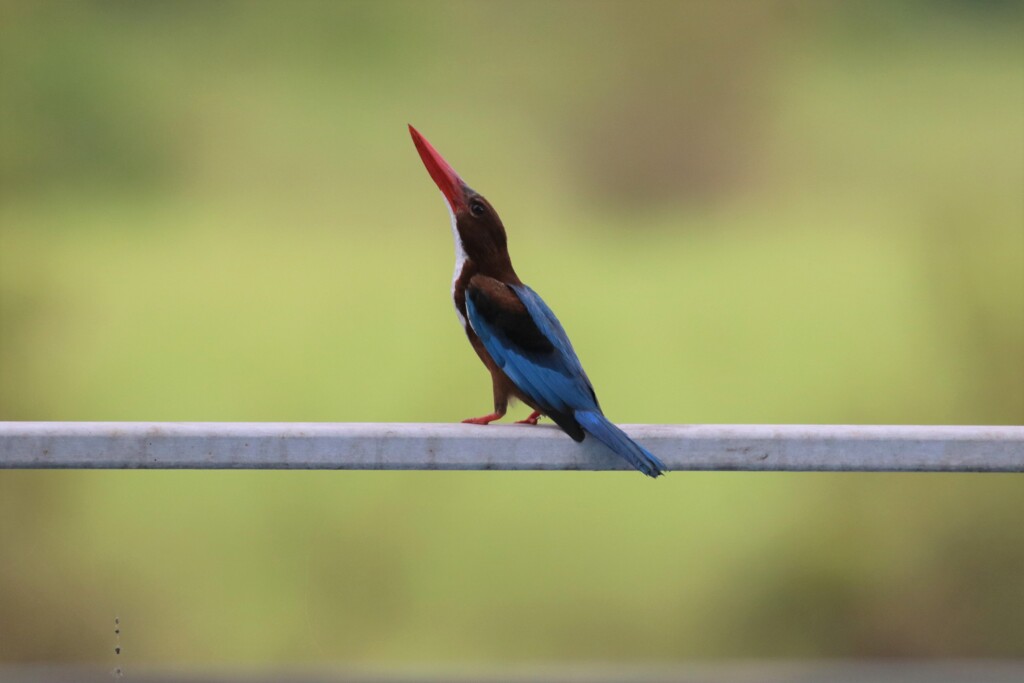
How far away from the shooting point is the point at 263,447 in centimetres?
77

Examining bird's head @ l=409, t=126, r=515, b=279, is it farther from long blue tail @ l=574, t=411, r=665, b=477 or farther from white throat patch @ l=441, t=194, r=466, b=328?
long blue tail @ l=574, t=411, r=665, b=477

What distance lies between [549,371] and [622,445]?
12 cm

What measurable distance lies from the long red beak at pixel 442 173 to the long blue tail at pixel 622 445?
259 mm

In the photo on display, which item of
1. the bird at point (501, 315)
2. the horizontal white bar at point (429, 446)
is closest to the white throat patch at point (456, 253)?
the bird at point (501, 315)

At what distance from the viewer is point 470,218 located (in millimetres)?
900

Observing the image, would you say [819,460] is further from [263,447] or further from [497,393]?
[263,447]

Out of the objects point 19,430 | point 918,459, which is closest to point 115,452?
point 19,430

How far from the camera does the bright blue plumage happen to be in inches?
31.6

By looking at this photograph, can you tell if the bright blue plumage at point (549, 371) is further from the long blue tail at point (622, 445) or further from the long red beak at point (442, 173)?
the long red beak at point (442, 173)

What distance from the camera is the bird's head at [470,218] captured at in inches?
35.4

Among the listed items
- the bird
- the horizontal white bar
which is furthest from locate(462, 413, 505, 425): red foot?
the horizontal white bar

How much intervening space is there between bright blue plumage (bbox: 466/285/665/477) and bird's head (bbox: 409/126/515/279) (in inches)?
1.5

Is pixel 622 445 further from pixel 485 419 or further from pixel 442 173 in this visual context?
pixel 442 173

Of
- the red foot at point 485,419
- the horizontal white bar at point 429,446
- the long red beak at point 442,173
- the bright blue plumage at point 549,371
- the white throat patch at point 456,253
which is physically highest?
the long red beak at point 442,173
